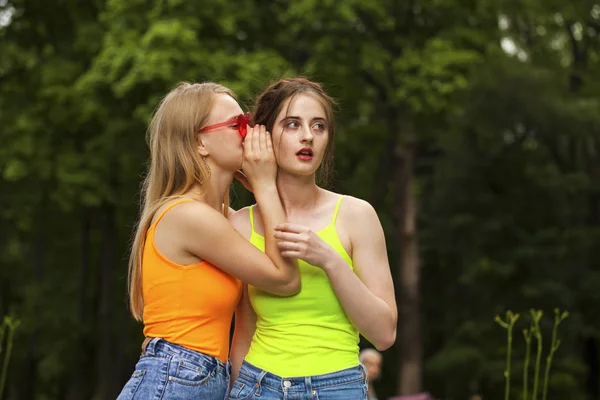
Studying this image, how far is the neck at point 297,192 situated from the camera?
351 centimetres

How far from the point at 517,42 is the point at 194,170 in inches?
817

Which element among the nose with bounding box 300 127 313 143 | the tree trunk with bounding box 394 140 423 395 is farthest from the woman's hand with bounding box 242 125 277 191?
the tree trunk with bounding box 394 140 423 395

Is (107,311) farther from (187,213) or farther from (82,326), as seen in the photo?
(187,213)

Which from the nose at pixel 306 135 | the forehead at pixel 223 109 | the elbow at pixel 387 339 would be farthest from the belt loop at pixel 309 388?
the forehead at pixel 223 109

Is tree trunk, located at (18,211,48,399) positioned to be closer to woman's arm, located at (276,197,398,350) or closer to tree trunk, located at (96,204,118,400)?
tree trunk, located at (96,204,118,400)

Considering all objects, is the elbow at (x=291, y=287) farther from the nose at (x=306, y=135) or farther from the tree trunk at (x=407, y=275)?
the tree trunk at (x=407, y=275)

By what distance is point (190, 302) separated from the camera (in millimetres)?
3379

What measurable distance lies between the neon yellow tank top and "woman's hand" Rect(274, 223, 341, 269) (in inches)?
3.8

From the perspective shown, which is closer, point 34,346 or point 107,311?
point 107,311

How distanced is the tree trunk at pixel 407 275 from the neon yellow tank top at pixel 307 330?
15.4 m

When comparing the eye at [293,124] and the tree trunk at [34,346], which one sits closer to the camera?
the eye at [293,124]

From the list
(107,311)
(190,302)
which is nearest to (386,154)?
(107,311)

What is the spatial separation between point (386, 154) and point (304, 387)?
16733 millimetres

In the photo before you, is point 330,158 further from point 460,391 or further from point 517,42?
point 460,391
